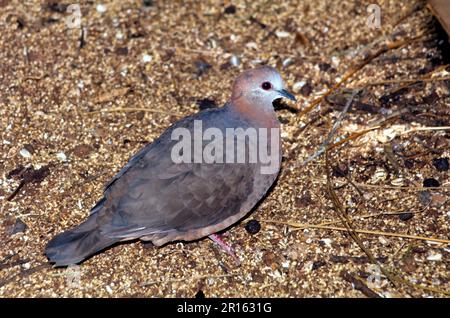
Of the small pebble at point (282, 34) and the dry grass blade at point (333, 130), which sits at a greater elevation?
the small pebble at point (282, 34)

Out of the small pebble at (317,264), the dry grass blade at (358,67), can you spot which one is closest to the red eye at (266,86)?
the dry grass blade at (358,67)

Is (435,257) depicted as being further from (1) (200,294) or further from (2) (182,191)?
(2) (182,191)

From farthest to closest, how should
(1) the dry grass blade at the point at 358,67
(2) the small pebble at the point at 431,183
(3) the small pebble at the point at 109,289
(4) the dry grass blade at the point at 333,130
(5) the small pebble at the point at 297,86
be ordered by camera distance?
(5) the small pebble at the point at 297,86 → (1) the dry grass blade at the point at 358,67 → (4) the dry grass blade at the point at 333,130 → (2) the small pebble at the point at 431,183 → (3) the small pebble at the point at 109,289

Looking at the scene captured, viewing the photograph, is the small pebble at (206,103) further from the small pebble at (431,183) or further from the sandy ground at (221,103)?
the small pebble at (431,183)

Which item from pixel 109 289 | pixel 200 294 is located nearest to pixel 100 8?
pixel 109 289

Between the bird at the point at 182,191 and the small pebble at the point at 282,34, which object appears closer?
the bird at the point at 182,191

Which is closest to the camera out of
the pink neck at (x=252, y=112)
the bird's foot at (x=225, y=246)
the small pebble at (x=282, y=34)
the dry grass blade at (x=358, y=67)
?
the bird's foot at (x=225, y=246)

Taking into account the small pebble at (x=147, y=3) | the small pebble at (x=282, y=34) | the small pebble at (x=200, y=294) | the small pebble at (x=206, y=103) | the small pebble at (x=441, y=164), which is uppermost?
the small pebble at (x=147, y=3)
